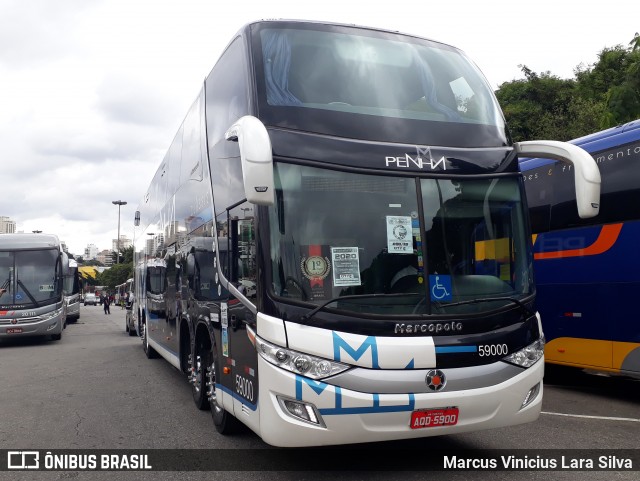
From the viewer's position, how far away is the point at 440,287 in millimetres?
5234

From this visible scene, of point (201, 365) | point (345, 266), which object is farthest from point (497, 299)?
point (201, 365)

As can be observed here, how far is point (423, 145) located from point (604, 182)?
13.9ft

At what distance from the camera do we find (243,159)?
475 cm

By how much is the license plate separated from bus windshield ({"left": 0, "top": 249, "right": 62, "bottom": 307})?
640 inches

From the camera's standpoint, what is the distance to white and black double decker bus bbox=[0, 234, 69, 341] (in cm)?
1831

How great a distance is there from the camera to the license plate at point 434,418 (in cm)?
492

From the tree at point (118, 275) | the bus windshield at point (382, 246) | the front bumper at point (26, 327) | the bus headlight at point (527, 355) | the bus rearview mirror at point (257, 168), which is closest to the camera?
the bus rearview mirror at point (257, 168)

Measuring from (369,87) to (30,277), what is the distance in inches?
617

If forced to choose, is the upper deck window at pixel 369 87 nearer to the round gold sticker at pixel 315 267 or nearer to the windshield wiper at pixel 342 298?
the round gold sticker at pixel 315 267

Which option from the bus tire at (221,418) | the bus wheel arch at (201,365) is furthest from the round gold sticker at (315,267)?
the bus wheel arch at (201,365)

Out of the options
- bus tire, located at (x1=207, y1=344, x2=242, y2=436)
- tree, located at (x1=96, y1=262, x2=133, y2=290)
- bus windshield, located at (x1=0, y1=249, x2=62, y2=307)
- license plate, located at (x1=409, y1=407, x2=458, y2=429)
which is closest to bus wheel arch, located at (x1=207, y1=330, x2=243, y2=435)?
bus tire, located at (x1=207, y1=344, x2=242, y2=436)

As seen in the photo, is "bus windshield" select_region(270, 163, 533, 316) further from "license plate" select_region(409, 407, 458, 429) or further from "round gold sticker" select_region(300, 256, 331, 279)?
"license plate" select_region(409, 407, 458, 429)

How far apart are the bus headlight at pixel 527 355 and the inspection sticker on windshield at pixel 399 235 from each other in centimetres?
121

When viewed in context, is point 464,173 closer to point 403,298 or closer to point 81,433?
point 403,298
